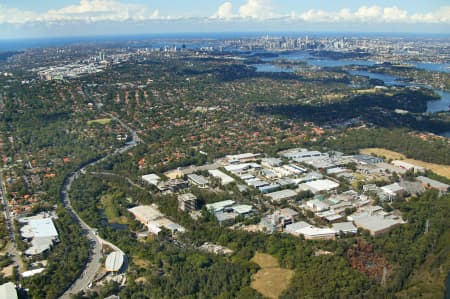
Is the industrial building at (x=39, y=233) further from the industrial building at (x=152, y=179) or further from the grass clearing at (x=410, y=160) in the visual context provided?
the grass clearing at (x=410, y=160)

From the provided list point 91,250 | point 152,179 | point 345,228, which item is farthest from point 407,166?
point 91,250

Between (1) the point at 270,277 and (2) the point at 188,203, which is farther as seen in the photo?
(2) the point at 188,203

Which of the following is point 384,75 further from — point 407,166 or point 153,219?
point 153,219

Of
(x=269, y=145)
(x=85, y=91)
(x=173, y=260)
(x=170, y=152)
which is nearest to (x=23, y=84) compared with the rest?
(x=85, y=91)

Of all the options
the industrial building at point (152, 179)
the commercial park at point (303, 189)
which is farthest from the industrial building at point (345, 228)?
the industrial building at point (152, 179)

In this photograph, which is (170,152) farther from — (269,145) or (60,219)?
(60,219)

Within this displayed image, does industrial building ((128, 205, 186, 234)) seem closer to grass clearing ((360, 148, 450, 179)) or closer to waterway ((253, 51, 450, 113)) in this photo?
grass clearing ((360, 148, 450, 179))

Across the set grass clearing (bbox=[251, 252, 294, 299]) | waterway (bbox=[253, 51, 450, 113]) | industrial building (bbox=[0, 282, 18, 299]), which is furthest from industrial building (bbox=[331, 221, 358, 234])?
waterway (bbox=[253, 51, 450, 113])
